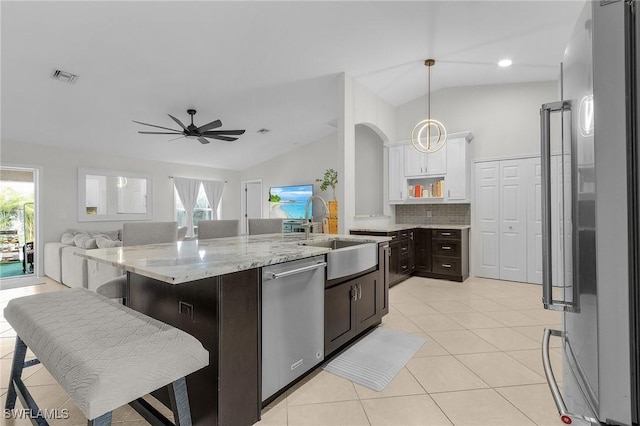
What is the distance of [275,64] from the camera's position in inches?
152

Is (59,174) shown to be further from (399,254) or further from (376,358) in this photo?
(376,358)

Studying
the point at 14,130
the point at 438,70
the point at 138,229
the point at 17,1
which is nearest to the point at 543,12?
the point at 438,70

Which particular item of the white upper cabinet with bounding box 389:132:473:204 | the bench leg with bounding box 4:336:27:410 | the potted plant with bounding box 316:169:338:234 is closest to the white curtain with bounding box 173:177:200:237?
the potted plant with bounding box 316:169:338:234

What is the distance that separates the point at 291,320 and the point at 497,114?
4.98 m

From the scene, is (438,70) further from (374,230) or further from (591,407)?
(591,407)

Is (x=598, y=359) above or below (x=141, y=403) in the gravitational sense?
above

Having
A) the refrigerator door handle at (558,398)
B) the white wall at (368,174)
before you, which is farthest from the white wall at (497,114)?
the refrigerator door handle at (558,398)

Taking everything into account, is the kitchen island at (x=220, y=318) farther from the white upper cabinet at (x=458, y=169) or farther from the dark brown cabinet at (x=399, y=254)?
the white upper cabinet at (x=458, y=169)

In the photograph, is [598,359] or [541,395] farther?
[541,395]

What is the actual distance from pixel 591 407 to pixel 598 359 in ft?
0.59

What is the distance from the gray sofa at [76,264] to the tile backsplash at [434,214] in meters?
4.63

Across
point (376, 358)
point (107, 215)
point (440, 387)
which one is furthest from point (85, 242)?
point (440, 387)

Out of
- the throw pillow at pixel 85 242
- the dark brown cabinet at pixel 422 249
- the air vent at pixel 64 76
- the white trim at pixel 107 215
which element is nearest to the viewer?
the air vent at pixel 64 76

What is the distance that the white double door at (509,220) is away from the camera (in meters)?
4.58
